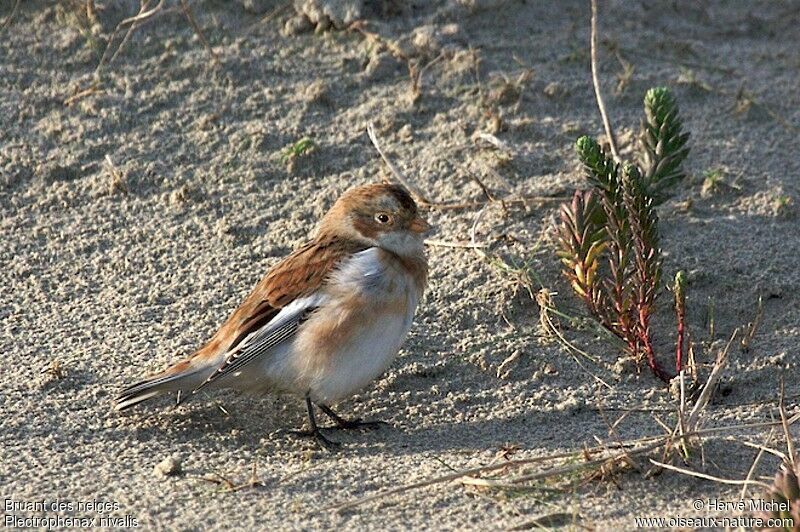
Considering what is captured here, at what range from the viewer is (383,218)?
4965 mm

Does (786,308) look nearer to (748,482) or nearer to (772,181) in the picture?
(772,181)

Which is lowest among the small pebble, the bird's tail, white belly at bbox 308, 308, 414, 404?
white belly at bbox 308, 308, 414, 404

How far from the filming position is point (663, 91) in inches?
189

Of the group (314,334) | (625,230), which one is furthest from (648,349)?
(314,334)

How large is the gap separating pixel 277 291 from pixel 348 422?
1.70 feet

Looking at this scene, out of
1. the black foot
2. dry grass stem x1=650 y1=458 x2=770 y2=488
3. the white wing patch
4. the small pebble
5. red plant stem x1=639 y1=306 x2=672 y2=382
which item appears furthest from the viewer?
red plant stem x1=639 y1=306 x2=672 y2=382

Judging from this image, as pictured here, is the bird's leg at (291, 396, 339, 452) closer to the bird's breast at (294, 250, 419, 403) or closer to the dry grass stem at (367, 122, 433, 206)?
the bird's breast at (294, 250, 419, 403)

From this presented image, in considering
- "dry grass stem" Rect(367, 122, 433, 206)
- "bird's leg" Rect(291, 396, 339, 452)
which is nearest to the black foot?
"bird's leg" Rect(291, 396, 339, 452)

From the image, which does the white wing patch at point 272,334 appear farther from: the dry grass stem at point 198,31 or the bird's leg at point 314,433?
the dry grass stem at point 198,31

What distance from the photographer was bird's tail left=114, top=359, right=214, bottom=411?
4.54 meters

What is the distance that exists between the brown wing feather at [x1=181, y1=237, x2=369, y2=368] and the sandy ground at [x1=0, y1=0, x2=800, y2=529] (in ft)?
0.88

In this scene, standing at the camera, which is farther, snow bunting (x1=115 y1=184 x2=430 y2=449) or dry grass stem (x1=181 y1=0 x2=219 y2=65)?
dry grass stem (x1=181 y1=0 x2=219 y2=65)

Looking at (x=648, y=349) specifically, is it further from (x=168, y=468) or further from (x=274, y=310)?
(x=168, y=468)

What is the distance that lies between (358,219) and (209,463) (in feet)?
3.81
